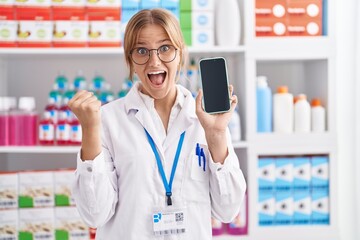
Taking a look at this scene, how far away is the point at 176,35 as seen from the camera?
1.41 metres

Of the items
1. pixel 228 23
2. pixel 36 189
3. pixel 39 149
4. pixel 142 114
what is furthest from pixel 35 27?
pixel 142 114

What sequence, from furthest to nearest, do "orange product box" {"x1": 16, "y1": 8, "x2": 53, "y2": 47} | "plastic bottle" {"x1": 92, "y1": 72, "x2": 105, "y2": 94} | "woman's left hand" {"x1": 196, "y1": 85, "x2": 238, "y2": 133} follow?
1. "plastic bottle" {"x1": 92, "y1": 72, "x2": 105, "y2": 94}
2. "orange product box" {"x1": 16, "y1": 8, "x2": 53, "y2": 47}
3. "woman's left hand" {"x1": 196, "y1": 85, "x2": 238, "y2": 133}

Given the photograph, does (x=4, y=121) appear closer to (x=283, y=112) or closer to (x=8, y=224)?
(x=8, y=224)

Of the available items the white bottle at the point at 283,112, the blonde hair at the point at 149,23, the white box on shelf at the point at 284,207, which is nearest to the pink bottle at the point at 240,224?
the white box on shelf at the point at 284,207

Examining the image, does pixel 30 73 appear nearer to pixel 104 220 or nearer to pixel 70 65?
pixel 70 65

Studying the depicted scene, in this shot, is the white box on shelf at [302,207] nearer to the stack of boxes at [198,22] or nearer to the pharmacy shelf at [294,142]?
the pharmacy shelf at [294,142]

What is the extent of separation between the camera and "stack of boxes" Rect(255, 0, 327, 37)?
2.43m

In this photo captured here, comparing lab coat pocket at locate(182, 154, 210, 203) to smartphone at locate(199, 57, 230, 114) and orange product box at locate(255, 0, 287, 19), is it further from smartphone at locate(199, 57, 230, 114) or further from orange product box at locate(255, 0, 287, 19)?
orange product box at locate(255, 0, 287, 19)

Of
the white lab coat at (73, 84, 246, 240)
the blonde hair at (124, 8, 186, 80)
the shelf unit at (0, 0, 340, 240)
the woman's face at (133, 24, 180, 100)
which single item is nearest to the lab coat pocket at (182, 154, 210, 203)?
the white lab coat at (73, 84, 246, 240)

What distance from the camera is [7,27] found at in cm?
238

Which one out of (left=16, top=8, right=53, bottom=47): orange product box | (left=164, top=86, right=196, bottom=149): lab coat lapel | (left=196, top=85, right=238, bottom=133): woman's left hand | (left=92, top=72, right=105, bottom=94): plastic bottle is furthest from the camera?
(left=92, top=72, right=105, bottom=94): plastic bottle

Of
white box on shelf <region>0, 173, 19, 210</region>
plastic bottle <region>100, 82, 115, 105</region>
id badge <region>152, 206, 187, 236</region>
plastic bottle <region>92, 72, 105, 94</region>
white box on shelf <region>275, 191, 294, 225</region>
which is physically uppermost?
plastic bottle <region>92, 72, 105, 94</region>

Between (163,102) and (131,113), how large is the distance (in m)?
0.10

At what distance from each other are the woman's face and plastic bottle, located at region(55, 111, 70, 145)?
1047mm
